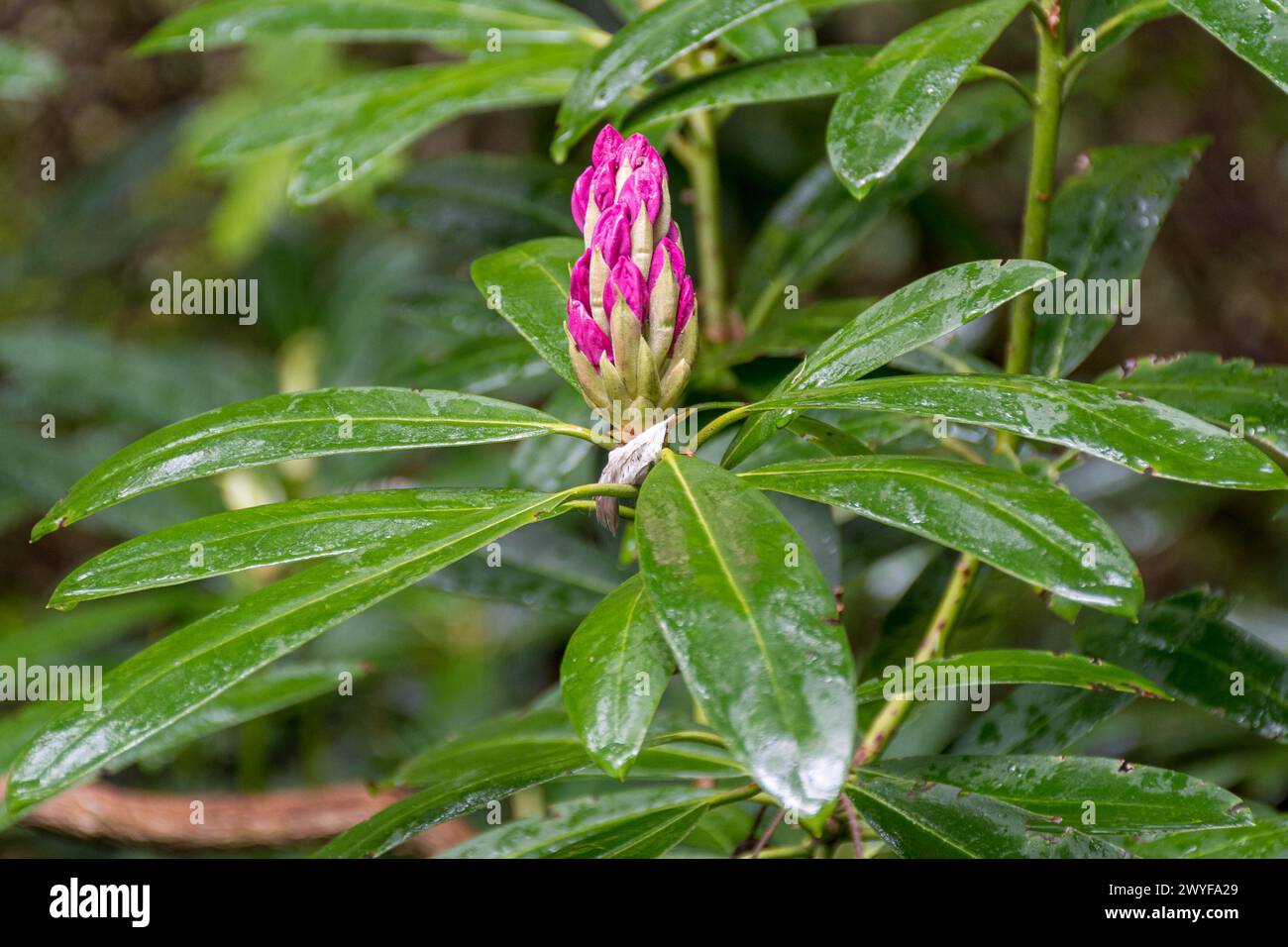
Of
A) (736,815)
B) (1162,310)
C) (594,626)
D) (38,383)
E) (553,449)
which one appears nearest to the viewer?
(594,626)

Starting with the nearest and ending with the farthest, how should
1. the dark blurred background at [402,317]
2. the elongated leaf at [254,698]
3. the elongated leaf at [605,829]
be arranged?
the elongated leaf at [605,829] → the elongated leaf at [254,698] → the dark blurred background at [402,317]

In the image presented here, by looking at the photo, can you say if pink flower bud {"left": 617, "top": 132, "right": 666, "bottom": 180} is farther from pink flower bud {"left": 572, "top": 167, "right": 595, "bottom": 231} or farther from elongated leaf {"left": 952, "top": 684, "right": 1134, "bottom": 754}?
elongated leaf {"left": 952, "top": 684, "right": 1134, "bottom": 754}

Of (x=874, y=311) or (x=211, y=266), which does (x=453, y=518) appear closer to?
(x=874, y=311)

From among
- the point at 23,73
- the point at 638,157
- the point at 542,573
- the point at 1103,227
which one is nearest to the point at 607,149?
the point at 638,157

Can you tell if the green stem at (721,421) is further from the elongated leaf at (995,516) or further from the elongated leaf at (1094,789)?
the elongated leaf at (1094,789)

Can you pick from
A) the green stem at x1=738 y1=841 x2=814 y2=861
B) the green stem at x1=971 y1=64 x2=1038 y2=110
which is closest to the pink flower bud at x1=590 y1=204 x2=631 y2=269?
the green stem at x1=971 y1=64 x2=1038 y2=110

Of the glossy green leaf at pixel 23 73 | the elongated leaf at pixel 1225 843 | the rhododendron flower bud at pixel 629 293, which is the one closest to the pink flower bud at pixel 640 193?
the rhododendron flower bud at pixel 629 293
